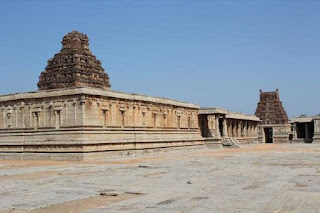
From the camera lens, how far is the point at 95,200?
38.8ft

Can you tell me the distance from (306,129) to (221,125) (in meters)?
26.5

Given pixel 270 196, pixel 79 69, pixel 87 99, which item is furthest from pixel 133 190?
pixel 79 69

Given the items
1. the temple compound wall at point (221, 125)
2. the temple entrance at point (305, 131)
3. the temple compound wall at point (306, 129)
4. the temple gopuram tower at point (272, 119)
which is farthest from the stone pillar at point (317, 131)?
the temple gopuram tower at point (272, 119)

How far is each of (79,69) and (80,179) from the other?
39034 mm

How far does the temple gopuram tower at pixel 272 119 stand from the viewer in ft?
302

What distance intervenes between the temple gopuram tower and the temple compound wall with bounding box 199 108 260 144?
1327cm

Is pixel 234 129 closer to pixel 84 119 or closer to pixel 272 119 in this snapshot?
pixel 272 119

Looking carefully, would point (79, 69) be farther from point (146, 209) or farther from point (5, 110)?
point (146, 209)

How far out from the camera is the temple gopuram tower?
302ft

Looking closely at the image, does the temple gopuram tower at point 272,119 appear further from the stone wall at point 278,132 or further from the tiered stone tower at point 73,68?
the tiered stone tower at point 73,68

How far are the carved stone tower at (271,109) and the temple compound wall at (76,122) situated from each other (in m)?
58.4

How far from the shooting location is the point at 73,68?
179ft

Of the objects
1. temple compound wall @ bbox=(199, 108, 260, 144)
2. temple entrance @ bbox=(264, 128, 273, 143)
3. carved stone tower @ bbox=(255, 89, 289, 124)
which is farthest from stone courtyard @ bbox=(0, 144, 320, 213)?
temple entrance @ bbox=(264, 128, 273, 143)

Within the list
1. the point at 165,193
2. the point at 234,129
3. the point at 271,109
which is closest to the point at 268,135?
the point at 271,109
